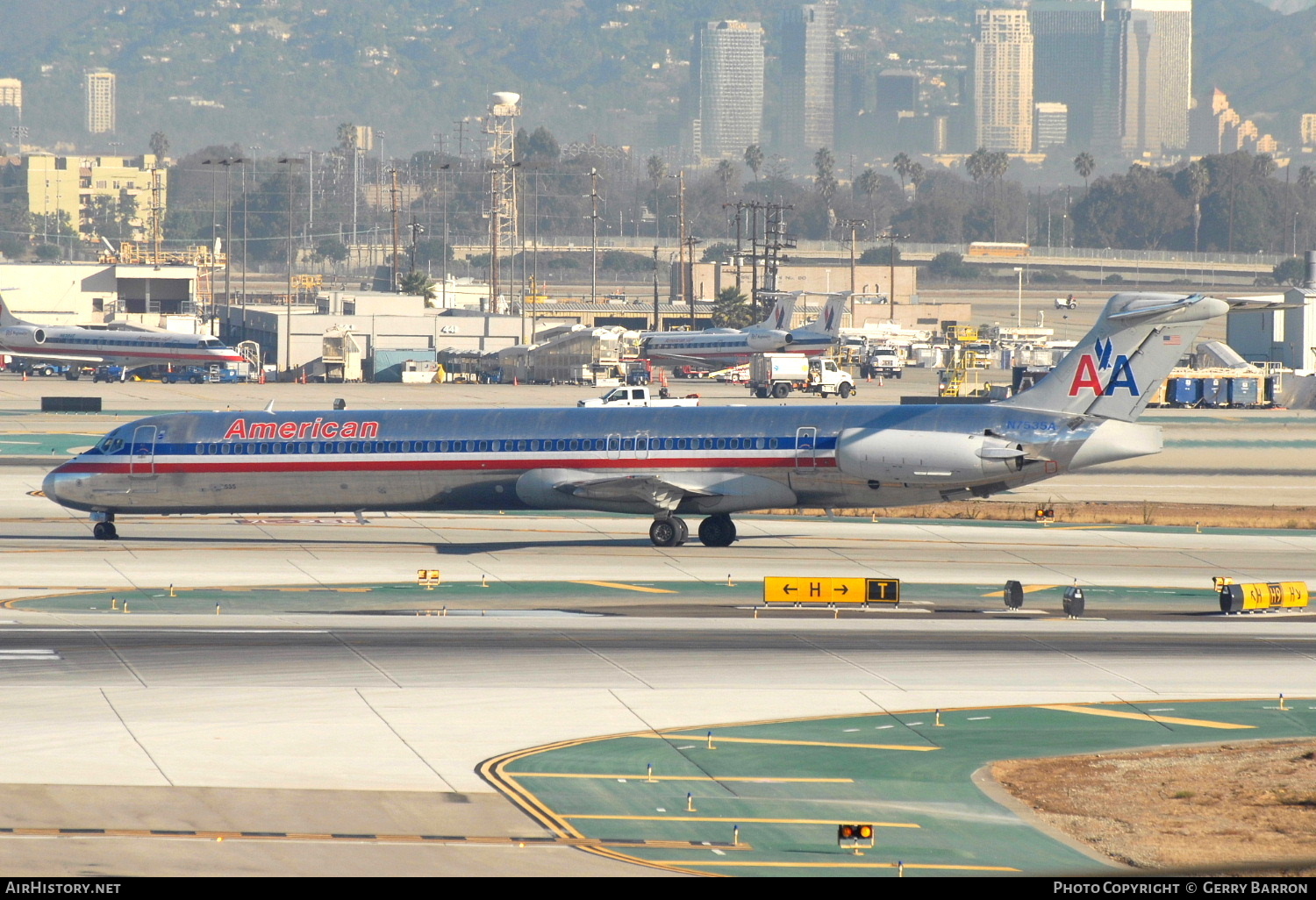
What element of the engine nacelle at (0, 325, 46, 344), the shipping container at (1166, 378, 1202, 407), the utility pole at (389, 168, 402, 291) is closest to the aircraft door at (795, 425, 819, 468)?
the shipping container at (1166, 378, 1202, 407)

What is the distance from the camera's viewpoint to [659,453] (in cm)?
4650

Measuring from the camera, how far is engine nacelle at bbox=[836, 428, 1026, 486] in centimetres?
4388

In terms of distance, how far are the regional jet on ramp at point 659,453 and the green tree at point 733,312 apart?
11842 centimetres

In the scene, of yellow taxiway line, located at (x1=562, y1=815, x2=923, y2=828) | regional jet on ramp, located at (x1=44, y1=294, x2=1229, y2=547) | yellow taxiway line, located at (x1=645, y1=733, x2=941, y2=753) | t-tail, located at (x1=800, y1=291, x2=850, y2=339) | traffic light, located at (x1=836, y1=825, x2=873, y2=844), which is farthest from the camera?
t-tail, located at (x1=800, y1=291, x2=850, y2=339)

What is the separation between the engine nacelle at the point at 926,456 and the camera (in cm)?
4388

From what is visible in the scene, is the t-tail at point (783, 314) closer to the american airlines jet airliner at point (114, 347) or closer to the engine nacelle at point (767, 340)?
the engine nacelle at point (767, 340)

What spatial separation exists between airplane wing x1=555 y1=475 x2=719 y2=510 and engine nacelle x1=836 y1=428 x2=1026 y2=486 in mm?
4064

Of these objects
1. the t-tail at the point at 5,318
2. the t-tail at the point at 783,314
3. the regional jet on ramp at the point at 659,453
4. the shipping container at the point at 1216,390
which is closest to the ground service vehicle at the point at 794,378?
the t-tail at the point at 783,314

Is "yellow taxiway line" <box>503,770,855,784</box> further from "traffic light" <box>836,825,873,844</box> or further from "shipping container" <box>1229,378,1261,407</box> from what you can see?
"shipping container" <box>1229,378,1261,407</box>

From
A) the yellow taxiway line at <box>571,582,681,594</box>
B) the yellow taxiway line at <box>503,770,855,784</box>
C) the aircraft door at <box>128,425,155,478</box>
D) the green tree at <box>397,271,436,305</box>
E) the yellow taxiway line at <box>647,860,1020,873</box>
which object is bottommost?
the yellow taxiway line at <box>503,770,855,784</box>

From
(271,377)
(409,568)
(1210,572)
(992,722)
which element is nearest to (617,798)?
(992,722)

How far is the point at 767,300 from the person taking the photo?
143625mm

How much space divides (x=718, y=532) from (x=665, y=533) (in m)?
1.50
